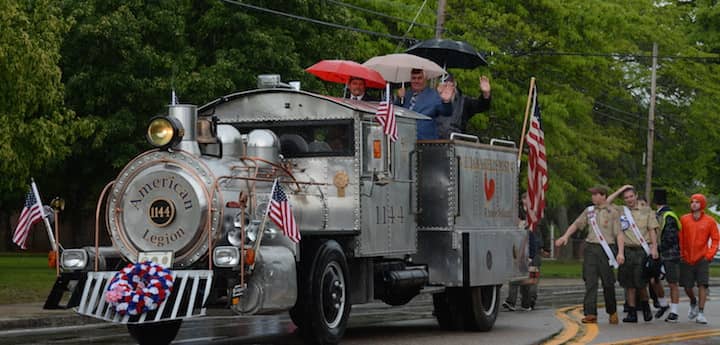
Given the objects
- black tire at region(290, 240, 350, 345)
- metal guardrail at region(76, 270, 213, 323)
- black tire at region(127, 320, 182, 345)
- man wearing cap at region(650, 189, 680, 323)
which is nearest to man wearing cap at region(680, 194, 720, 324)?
man wearing cap at region(650, 189, 680, 323)

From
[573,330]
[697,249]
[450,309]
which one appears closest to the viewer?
[573,330]

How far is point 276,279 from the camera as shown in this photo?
13.5 m

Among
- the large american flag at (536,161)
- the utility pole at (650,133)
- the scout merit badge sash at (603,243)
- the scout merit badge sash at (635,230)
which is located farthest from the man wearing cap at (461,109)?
the utility pole at (650,133)

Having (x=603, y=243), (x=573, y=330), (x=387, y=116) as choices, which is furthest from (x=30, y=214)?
(x=603, y=243)

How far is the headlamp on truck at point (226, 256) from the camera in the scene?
13.2 m

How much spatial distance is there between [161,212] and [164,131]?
77cm

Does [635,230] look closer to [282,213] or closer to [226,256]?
[282,213]

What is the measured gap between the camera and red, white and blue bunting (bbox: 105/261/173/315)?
13.0 metres

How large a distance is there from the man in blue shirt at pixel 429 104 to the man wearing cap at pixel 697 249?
492 centimetres

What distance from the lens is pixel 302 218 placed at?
14.6 metres

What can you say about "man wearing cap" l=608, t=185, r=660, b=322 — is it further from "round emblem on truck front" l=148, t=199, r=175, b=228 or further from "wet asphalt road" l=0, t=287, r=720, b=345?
"round emblem on truck front" l=148, t=199, r=175, b=228

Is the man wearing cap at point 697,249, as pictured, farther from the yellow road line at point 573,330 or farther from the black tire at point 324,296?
the black tire at point 324,296

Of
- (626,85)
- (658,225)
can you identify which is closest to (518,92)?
(626,85)

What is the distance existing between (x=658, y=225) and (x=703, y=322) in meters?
1.54
